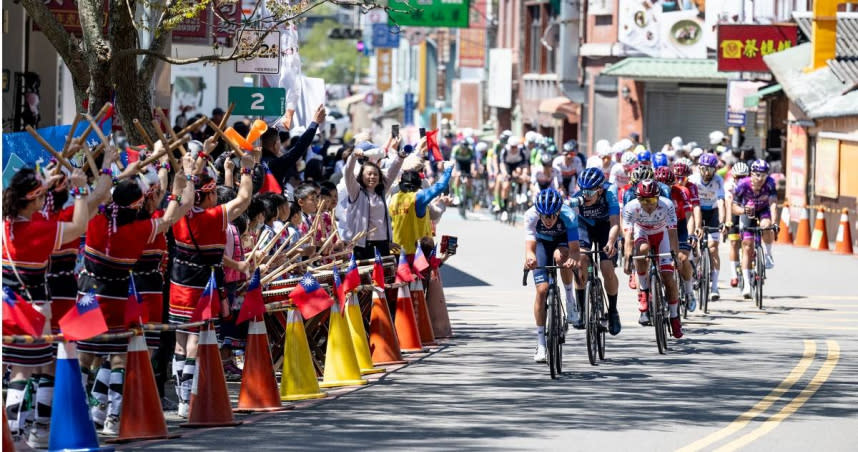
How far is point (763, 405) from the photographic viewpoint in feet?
45.3

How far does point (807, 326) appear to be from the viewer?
20.6 metres

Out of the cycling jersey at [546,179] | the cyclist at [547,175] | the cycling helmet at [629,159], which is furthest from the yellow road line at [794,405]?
the cycling jersey at [546,179]

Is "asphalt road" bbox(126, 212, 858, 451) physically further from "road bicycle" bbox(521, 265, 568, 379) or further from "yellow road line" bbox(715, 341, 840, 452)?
"road bicycle" bbox(521, 265, 568, 379)

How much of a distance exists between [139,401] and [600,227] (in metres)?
7.34

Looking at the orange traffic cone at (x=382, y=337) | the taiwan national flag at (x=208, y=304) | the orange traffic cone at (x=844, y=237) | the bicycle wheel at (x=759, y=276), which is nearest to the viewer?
the taiwan national flag at (x=208, y=304)

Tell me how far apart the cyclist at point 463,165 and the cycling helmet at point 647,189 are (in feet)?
90.8

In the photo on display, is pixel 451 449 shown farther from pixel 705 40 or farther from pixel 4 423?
pixel 705 40

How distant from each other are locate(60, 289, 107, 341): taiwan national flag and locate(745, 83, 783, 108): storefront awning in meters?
34.3

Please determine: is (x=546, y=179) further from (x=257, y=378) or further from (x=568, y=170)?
(x=257, y=378)

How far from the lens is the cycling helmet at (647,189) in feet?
59.5

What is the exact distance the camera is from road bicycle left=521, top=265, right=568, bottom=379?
15156 millimetres

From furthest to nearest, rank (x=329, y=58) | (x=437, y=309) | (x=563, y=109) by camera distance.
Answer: (x=329, y=58)
(x=563, y=109)
(x=437, y=309)

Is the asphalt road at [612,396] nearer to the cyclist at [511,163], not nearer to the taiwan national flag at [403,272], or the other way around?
the taiwan national flag at [403,272]

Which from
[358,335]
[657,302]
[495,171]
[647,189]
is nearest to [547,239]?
[358,335]
